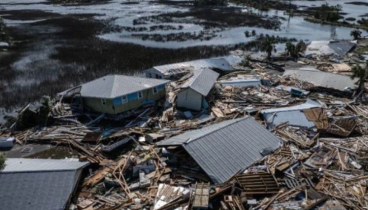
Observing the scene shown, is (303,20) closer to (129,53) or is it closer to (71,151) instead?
(129,53)

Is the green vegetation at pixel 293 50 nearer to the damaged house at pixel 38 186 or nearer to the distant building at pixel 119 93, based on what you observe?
the distant building at pixel 119 93

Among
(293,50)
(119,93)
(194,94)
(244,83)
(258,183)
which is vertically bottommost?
(258,183)

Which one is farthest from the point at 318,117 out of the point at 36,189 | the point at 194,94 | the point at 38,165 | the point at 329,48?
the point at 329,48

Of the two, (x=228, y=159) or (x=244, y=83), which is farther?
(x=244, y=83)

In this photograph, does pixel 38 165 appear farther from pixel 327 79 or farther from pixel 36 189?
pixel 327 79

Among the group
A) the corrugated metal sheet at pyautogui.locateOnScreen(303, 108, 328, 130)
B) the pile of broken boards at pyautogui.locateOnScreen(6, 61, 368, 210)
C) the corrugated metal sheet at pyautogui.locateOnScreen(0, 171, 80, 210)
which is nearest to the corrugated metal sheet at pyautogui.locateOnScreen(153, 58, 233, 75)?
the pile of broken boards at pyautogui.locateOnScreen(6, 61, 368, 210)

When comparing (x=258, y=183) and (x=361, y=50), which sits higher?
(x=361, y=50)
